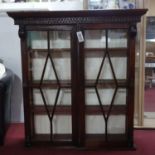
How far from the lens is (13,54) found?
358 cm

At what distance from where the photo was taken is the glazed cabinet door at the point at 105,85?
2.79 meters

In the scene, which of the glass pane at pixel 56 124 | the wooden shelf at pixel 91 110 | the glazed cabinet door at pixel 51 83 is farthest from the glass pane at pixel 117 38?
the glass pane at pixel 56 124

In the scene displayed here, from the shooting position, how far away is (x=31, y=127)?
2.98m

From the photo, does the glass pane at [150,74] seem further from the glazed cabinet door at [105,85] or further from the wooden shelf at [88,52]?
the wooden shelf at [88,52]

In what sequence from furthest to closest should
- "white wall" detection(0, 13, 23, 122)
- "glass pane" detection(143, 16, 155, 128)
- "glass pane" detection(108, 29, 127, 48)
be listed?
1. "glass pane" detection(143, 16, 155, 128)
2. "white wall" detection(0, 13, 23, 122)
3. "glass pane" detection(108, 29, 127, 48)

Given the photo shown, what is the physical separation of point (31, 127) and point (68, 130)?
0.39 metres

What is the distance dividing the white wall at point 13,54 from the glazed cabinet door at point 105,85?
3.68 feet

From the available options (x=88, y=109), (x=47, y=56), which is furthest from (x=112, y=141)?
(x=47, y=56)

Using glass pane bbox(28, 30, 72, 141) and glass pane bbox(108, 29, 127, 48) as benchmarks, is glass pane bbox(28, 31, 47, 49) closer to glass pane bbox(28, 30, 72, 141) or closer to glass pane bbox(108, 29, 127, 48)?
glass pane bbox(28, 30, 72, 141)

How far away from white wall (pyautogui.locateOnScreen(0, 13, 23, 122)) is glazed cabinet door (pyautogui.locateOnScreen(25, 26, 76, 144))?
0.74 meters

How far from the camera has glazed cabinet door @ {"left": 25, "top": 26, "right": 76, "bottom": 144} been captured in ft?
9.23

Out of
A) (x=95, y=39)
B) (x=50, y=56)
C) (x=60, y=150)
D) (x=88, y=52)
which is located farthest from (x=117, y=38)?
(x=60, y=150)

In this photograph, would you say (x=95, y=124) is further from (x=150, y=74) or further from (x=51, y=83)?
(x=150, y=74)

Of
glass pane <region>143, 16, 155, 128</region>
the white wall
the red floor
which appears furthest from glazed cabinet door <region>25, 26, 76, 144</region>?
glass pane <region>143, 16, 155, 128</region>
